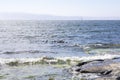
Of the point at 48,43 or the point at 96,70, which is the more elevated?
the point at 96,70

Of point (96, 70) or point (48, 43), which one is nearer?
point (96, 70)

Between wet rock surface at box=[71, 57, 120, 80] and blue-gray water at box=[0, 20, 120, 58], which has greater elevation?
wet rock surface at box=[71, 57, 120, 80]

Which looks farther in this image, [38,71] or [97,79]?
[38,71]

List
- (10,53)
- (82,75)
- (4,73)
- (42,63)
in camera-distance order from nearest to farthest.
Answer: (82,75), (4,73), (42,63), (10,53)

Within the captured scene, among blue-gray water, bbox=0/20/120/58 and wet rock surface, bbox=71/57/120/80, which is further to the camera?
blue-gray water, bbox=0/20/120/58

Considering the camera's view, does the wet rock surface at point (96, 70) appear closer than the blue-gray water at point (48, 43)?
Yes

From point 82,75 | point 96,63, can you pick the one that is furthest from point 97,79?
point 96,63

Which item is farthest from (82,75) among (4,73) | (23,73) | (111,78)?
(4,73)

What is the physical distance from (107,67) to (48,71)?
5.42 metres

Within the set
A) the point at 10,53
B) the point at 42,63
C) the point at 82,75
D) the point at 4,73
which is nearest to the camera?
the point at 82,75

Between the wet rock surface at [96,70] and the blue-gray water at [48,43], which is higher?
the wet rock surface at [96,70]

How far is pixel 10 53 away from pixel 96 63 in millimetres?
18481

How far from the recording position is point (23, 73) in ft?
80.3

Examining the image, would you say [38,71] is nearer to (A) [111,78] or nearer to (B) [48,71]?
(B) [48,71]
